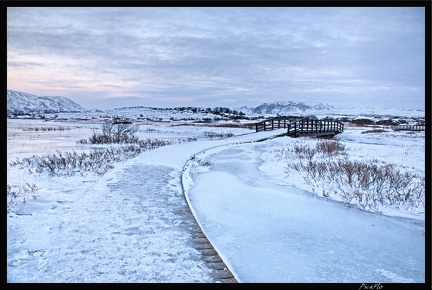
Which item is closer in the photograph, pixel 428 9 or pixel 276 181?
pixel 428 9

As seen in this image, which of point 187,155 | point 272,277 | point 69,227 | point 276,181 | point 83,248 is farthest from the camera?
point 187,155

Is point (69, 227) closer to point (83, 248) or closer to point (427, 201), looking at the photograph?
point (83, 248)

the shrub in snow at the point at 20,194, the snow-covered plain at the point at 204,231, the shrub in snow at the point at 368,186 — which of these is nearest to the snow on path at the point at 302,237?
the snow-covered plain at the point at 204,231

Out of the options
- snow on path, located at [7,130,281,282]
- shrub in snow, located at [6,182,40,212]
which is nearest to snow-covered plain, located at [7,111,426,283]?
snow on path, located at [7,130,281,282]

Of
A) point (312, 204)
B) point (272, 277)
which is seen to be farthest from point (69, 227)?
point (312, 204)

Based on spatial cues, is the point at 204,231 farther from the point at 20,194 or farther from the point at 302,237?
the point at 20,194

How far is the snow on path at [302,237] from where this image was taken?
150 inches

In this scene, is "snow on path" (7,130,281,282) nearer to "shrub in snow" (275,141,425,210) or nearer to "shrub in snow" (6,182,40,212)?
"shrub in snow" (6,182,40,212)

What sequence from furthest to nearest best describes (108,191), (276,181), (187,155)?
1. (187,155)
2. (276,181)
3. (108,191)

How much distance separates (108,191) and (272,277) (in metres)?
4.46
